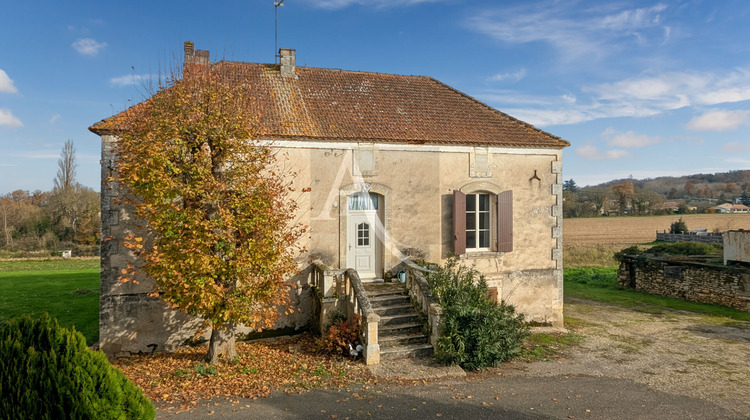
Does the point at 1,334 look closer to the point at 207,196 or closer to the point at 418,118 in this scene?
the point at 207,196

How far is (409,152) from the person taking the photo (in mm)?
11156

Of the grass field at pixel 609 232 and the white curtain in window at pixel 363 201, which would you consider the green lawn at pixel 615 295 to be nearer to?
the grass field at pixel 609 232

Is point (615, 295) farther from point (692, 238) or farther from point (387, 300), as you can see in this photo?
point (692, 238)

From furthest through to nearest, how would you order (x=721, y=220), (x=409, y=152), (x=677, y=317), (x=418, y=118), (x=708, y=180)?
(x=708, y=180)
(x=721, y=220)
(x=677, y=317)
(x=418, y=118)
(x=409, y=152)

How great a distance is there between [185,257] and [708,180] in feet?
337

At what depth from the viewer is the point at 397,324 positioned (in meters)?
9.52

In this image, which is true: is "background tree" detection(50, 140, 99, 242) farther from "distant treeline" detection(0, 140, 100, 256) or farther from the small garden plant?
the small garden plant

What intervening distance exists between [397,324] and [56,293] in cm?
1667

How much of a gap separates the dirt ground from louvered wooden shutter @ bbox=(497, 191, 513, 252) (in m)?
3.04

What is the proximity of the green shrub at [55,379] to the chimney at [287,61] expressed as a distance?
966 cm

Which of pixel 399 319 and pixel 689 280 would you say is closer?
pixel 399 319

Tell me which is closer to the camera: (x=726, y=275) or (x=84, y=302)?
(x=726, y=275)

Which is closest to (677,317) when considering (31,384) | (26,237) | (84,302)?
(31,384)

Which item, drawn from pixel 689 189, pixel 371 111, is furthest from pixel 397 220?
pixel 689 189
